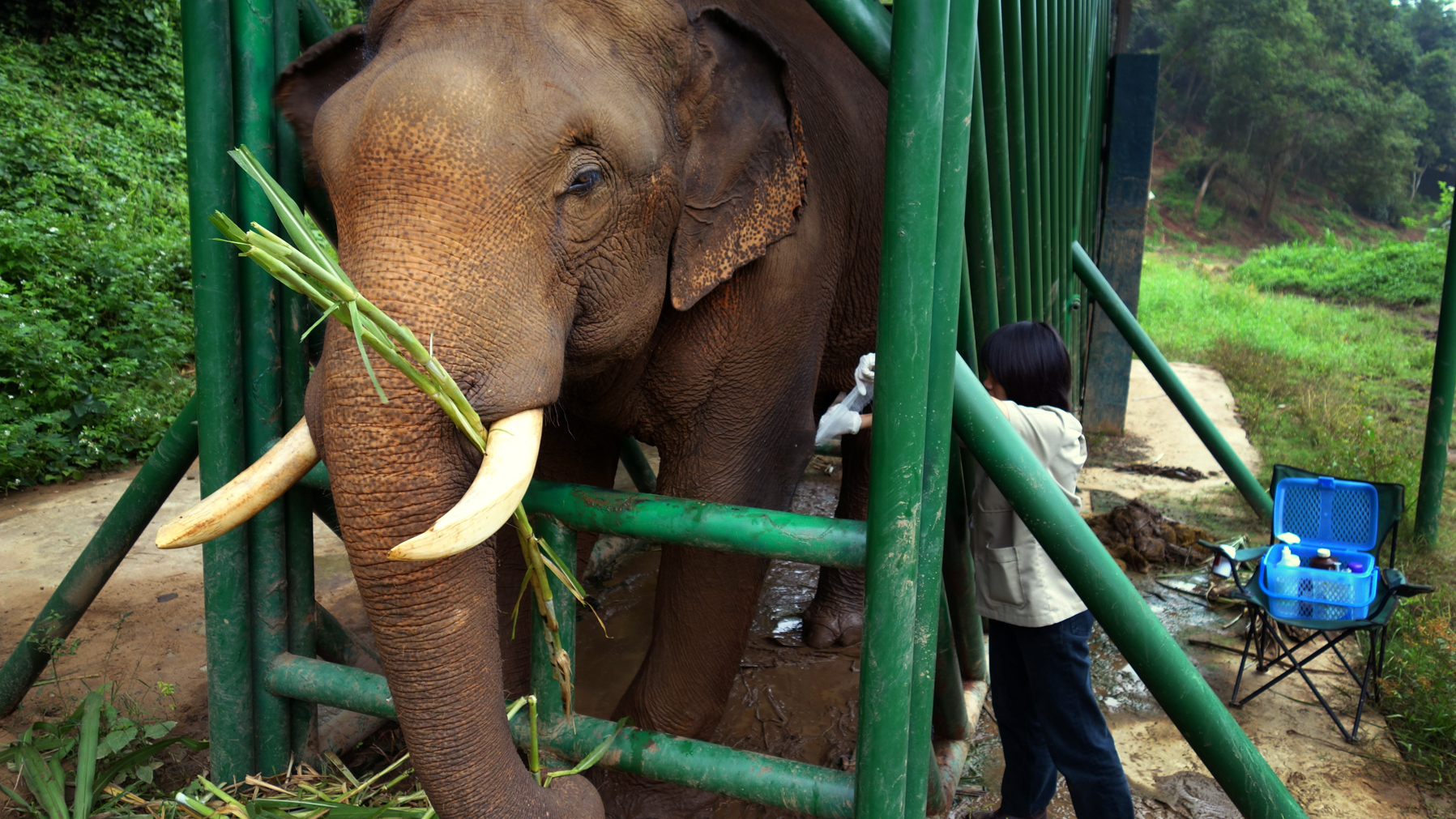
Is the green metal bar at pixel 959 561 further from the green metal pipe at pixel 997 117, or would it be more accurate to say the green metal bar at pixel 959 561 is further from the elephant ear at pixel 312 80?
the elephant ear at pixel 312 80

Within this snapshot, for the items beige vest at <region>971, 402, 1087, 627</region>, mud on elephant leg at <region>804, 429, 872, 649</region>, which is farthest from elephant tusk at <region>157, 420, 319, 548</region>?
mud on elephant leg at <region>804, 429, 872, 649</region>

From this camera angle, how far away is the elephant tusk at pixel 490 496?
1.22 meters

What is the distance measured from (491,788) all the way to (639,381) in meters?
1.03

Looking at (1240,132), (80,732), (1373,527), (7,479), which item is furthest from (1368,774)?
(1240,132)

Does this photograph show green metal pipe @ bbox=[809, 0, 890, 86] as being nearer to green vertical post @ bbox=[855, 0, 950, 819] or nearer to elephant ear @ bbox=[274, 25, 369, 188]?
green vertical post @ bbox=[855, 0, 950, 819]

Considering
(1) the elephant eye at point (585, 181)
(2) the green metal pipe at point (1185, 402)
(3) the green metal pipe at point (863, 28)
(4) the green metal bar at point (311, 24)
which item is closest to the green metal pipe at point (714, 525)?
Answer: (1) the elephant eye at point (585, 181)

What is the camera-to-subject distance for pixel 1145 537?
4637mm

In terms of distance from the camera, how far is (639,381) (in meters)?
2.31

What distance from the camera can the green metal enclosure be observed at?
1569mm

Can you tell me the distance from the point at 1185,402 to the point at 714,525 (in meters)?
3.42

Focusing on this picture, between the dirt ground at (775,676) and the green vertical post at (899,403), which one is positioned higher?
the green vertical post at (899,403)

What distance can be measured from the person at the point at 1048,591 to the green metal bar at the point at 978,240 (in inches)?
3.0

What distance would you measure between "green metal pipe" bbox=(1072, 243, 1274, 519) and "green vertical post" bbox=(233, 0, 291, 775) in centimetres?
360

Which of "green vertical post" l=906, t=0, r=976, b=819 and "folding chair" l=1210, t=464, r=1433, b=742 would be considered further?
"folding chair" l=1210, t=464, r=1433, b=742
